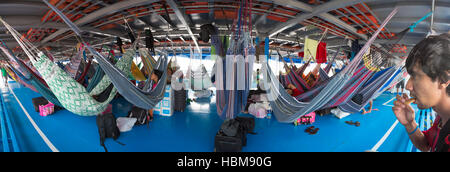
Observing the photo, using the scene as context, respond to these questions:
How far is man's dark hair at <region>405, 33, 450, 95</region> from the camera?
465 millimetres

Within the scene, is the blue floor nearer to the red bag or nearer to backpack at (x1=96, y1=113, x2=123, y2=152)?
backpack at (x1=96, y1=113, x2=123, y2=152)

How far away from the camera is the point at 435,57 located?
0.48 m

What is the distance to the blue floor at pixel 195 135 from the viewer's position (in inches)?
66.3

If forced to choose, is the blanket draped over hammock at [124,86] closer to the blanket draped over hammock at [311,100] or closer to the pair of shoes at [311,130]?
the blanket draped over hammock at [311,100]

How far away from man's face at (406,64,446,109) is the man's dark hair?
1 centimetres

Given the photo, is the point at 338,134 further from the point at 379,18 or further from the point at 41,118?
the point at 41,118

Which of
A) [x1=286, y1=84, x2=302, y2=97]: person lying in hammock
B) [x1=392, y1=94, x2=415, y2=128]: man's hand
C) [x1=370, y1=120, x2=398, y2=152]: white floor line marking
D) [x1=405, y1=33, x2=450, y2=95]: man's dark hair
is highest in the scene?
[x1=405, y1=33, x2=450, y2=95]: man's dark hair

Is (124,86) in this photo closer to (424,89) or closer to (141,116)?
(141,116)

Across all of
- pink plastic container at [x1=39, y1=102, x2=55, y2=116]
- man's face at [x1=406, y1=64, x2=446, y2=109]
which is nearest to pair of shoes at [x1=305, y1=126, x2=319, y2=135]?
man's face at [x1=406, y1=64, x2=446, y2=109]

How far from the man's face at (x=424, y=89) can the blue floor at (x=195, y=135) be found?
1355 millimetres

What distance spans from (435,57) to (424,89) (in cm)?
12

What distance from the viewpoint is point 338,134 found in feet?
6.69

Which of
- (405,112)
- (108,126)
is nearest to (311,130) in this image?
(405,112)

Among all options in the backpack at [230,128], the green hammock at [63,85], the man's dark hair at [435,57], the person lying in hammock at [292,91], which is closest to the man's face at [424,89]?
the man's dark hair at [435,57]
